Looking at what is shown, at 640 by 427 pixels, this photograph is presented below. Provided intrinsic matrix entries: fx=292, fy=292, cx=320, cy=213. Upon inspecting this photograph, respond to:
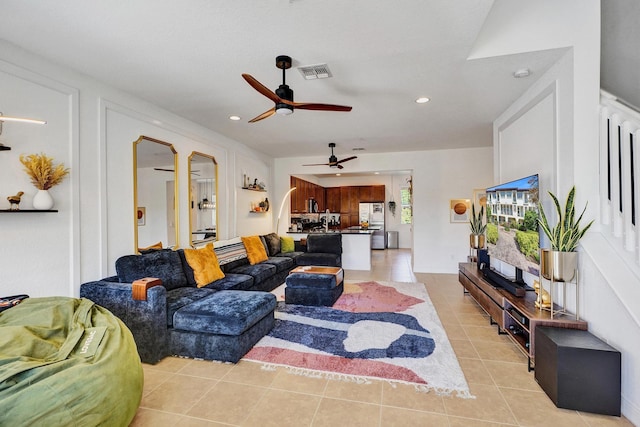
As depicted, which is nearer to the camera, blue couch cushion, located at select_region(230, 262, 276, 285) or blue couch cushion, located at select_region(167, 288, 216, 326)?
blue couch cushion, located at select_region(167, 288, 216, 326)

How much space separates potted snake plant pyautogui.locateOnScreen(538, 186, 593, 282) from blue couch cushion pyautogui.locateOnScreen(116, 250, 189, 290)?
375 cm

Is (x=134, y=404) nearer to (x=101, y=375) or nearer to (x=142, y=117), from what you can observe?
(x=101, y=375)

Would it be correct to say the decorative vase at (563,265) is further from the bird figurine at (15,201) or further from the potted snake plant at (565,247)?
the bird figurine at (15,201)

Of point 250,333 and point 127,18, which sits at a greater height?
point 127,18

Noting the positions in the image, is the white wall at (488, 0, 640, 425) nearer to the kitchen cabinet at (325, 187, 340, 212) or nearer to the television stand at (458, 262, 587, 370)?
the television stand at (458, 262, 587, 370)

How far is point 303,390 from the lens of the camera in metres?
2.20

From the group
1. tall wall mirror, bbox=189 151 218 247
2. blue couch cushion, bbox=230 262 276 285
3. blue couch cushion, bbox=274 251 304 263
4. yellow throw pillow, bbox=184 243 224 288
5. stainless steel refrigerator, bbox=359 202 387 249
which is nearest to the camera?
yellow throw pillow, bbox=184 243 224 288

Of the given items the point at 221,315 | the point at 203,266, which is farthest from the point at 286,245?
the point at 221,315

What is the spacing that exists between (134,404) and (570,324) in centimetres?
317

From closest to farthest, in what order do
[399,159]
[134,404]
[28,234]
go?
1. [134,404]
2. [28,234]
3. [399,159]

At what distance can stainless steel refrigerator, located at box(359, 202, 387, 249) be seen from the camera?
10492 millimetres

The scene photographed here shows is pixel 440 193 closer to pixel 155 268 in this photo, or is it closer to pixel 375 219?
pixel 375 219

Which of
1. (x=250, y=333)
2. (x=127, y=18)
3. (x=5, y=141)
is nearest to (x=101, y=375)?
(x=250, y=333)

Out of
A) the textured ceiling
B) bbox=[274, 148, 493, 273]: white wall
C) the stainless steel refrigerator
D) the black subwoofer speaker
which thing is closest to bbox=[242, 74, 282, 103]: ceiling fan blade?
A: the textured ceiling
